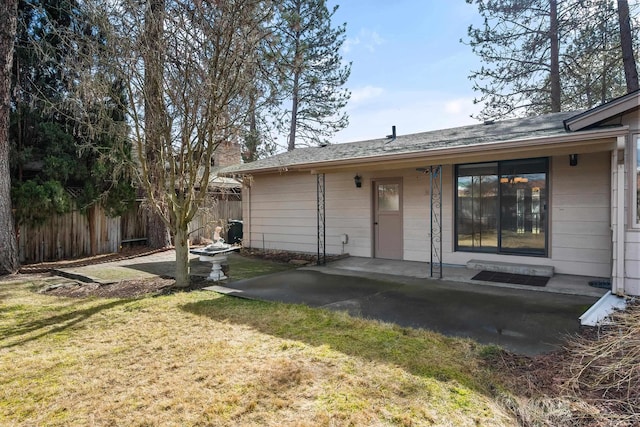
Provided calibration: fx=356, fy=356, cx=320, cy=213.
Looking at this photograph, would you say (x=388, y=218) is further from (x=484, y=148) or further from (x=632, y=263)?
(x=632, y=263)

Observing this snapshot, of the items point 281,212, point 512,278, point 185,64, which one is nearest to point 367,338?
point 512,278

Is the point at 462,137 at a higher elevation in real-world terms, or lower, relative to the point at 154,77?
lower

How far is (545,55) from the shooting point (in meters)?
12.1

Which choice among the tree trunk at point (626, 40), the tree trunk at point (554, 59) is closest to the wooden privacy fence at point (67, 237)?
the tree trunk at point (554, 59)

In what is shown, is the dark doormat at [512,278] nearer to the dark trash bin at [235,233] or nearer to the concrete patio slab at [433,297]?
the concrete patio slab at [433,297]

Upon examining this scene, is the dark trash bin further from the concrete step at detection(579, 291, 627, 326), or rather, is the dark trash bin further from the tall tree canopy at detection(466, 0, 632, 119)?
the concrete step at detection(579, 291, 627, 326)

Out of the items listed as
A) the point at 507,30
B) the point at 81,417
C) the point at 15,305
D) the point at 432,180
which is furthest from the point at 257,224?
the point at 507,30

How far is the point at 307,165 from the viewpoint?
816cm

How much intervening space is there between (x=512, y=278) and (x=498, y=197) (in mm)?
1702

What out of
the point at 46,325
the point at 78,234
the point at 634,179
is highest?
the point at 634,179

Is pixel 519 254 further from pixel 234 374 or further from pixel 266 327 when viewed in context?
pixel 234 374

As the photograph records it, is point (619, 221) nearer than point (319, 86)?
Yes

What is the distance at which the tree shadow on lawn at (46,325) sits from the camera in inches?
158

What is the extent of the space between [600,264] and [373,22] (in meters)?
8.79
